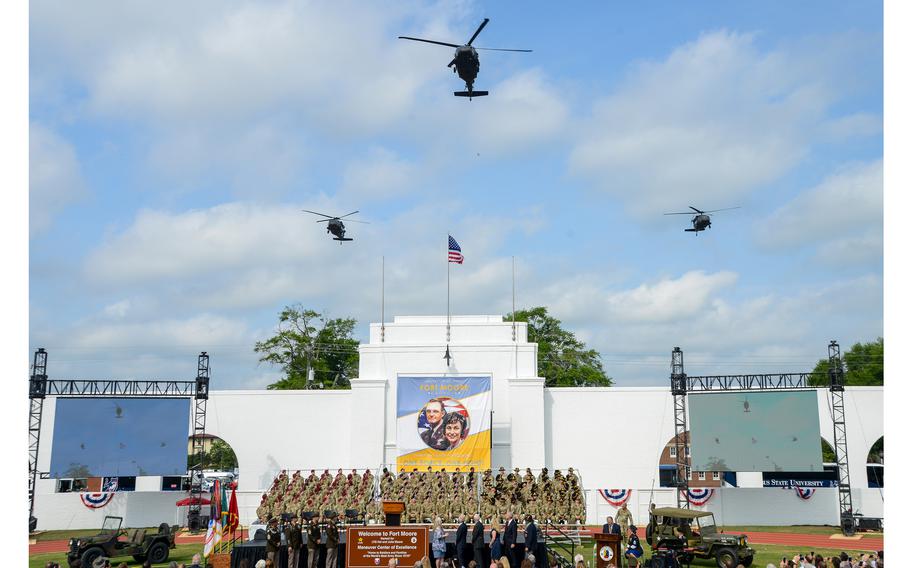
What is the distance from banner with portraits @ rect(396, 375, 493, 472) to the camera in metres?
34.5

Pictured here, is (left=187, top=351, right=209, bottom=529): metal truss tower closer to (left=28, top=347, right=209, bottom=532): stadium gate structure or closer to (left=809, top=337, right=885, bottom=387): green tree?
(left=28, top=347, right=209, bottom=532): stadium gate structure

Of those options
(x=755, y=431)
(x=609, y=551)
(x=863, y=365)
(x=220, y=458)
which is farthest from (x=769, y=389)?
(x=220, y=458)

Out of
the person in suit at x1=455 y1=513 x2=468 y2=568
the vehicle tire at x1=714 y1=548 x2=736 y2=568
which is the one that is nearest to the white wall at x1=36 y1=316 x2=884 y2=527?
the vehicle tire at x1=714 y1=548 x2=736 y2=568

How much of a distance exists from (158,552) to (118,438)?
1266 cm

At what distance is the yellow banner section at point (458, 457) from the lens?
34.4m

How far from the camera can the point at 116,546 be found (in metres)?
23.3

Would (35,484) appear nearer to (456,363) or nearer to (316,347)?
(456,363)

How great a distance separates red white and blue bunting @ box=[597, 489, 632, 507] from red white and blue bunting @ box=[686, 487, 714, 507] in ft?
9.02

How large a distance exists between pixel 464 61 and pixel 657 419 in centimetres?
2128

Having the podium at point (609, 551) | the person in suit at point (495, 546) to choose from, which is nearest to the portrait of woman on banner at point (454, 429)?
the podium at point (609, 551)

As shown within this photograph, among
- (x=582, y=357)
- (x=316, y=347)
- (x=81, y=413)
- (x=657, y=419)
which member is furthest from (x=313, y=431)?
(x=582, y=357)

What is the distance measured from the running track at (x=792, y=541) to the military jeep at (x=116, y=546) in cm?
535

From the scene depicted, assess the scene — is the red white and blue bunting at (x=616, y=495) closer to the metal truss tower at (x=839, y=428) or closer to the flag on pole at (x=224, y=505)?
the metal truss tower at (x=839, y=428)

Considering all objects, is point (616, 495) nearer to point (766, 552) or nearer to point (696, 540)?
point (766, 552)
